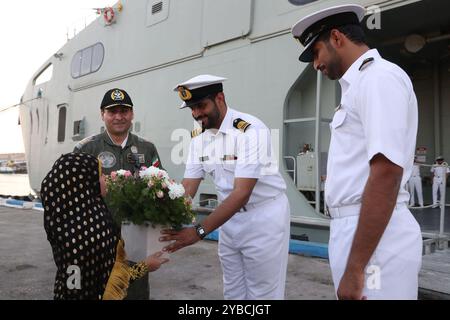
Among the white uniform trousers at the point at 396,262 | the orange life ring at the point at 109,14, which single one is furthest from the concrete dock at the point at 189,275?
the orange life ring at the point at 109,14

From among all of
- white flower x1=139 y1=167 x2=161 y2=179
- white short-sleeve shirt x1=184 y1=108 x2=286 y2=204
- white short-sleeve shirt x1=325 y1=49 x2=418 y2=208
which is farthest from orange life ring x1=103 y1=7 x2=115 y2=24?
white short-sleeve shirt x1=325 y1=49 x2=418 y2=208

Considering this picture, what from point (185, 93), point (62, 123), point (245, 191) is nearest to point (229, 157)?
point (245, 191)

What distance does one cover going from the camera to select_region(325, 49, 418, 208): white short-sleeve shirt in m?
1.16

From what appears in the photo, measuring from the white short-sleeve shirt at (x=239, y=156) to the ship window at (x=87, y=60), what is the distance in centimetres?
714

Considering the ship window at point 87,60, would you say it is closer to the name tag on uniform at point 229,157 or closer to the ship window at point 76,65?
the ship window at point 76,65

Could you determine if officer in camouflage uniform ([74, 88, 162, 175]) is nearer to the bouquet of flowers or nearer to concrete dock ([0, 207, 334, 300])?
the bouquet of flowers

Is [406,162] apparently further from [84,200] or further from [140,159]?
[140,159]

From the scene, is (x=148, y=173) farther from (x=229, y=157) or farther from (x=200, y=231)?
(x=229, y=157)

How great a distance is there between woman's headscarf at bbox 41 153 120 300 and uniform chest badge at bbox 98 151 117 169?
94cm

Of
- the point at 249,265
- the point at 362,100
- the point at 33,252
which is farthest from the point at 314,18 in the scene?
the point at 33,252

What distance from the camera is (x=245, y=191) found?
2.01 meters

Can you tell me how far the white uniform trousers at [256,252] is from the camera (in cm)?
216

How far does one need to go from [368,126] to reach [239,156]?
3.13 feet

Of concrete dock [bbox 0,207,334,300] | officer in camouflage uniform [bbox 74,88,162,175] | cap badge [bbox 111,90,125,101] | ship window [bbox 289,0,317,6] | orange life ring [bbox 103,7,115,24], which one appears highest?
orange life ring [bbox 103,7,115,24]
